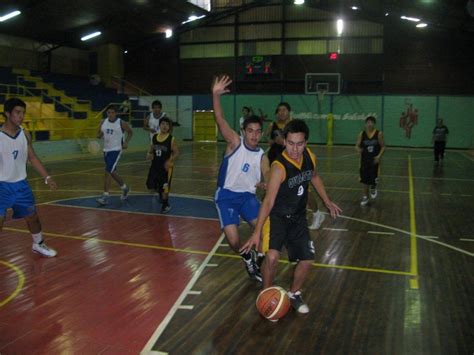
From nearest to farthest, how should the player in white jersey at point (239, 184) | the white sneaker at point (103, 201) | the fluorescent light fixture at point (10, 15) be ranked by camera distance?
1. the player in white jersey at point (239, 184)
2. the white sneaker at point (103, 201)
3. the fluorescent light fixture at point (10, 15)

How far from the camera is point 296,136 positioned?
13.6 feet

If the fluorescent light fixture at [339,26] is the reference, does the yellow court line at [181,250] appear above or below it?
below

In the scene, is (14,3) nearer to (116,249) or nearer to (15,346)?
(116,249)

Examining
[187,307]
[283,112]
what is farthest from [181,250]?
[283,112]

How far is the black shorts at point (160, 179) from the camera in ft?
30.0

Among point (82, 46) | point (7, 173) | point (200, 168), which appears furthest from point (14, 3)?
point (7, 173)

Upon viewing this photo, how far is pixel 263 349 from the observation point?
377 cm

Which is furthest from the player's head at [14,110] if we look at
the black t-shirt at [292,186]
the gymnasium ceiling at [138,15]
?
the gymnasium ceiling at [138,15]

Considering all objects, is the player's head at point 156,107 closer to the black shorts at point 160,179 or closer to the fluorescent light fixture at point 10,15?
the black shorts at point 160,179

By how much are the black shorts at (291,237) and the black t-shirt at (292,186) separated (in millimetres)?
67

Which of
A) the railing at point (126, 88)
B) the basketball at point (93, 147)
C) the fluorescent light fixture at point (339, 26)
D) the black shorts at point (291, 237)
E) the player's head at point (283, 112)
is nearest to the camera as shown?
the black shorts at point (291, 237)

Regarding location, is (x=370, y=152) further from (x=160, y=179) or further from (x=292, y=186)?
(x=292, y=186)

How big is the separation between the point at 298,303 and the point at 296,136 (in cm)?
157

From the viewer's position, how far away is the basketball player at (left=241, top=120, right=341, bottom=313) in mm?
4160
